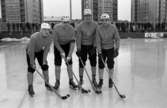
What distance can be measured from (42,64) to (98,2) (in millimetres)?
29185

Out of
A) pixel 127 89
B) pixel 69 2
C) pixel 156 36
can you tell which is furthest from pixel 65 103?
pixel 69 2

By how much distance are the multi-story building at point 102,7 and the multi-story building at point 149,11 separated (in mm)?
3287

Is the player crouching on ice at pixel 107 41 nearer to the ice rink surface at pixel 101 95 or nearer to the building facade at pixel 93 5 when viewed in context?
the ice rink surface at pixel 101 95

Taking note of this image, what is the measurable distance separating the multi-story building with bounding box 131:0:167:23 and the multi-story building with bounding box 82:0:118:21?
10.8 ft

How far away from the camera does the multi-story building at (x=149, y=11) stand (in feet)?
111

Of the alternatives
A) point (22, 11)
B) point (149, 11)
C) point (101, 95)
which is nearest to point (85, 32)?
point (101, 95)

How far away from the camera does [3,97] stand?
3893 mm

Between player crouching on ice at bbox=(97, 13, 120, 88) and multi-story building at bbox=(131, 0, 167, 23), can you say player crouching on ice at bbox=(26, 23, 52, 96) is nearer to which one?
player crouching on ice at bbox=(97, 13, 120, 88)

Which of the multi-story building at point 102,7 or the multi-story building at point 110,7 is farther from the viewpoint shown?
the multi-story building at point 110,7

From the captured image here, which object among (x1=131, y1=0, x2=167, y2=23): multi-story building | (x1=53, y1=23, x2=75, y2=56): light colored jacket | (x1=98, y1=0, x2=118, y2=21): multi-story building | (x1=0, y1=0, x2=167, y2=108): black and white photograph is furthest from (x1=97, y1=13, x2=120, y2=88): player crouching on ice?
(x1=131, y1=0, x2=167, y2=23): multi-story building

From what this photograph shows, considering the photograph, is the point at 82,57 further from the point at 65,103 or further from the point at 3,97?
the point at 3,97

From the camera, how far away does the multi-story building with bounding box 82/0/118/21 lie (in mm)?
31173

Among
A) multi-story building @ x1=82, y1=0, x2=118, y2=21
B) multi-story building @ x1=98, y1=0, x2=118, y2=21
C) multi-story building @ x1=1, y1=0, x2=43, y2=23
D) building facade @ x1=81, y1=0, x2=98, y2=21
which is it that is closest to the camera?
multi-story building @ x1=1, y1=0, x2=43, y2=23

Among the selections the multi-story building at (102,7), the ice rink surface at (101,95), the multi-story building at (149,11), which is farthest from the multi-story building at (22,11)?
the ice rink surface at (101,95)
